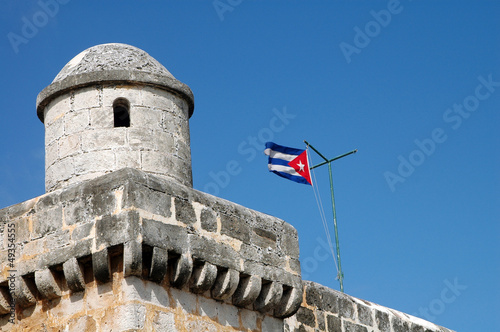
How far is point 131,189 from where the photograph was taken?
809 centimetres

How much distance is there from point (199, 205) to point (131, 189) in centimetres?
83

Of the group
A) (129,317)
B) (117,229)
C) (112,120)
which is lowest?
(129,317)

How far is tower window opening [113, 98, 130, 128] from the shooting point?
9422 millimetres

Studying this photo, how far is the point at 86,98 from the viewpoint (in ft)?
30.7

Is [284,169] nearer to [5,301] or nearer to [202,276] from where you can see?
[202,276]

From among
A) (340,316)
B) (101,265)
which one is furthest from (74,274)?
(340,316)

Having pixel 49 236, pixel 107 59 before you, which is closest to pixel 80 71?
pixel 107 59

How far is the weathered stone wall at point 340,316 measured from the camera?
10781 mm

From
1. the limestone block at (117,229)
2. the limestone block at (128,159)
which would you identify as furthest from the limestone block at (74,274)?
the limestone block at (128,159)

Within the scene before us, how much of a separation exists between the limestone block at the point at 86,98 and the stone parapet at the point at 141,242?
3.64 ft

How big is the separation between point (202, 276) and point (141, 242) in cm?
83

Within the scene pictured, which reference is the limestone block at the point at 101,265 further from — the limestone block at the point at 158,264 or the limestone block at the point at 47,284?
the limestone block at the point at 47,284

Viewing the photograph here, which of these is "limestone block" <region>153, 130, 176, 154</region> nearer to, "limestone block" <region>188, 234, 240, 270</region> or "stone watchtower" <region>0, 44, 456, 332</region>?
"stone watchtower" <region>0, 44, 456, 332</region>

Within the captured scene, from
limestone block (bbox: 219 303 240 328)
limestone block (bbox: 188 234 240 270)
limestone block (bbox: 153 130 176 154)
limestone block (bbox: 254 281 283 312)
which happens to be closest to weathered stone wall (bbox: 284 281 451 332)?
limestone block (bbox: 254 281 283 312)
